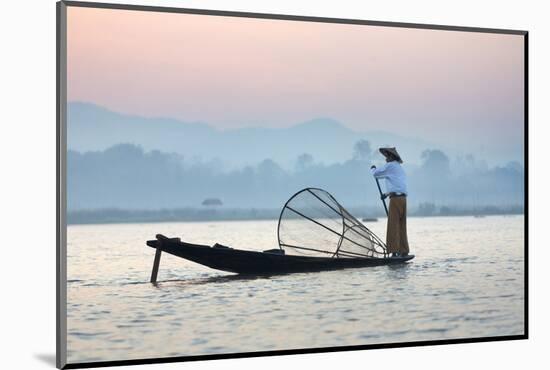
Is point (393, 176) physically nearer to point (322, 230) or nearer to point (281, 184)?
point (322, 230)

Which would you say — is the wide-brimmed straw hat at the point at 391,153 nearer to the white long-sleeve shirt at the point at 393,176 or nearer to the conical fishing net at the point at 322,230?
the white long-sleeve shirt at the point at 393,176

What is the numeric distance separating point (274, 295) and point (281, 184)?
0.83 meters

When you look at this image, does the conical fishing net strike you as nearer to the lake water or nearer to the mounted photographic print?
the mounted photographic print

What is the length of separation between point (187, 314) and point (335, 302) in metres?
1.16

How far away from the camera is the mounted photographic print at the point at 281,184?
23.5 ft

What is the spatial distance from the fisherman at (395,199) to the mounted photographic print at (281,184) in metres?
0.02

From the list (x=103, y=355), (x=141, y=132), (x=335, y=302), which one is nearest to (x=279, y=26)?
(x=141, y=132)

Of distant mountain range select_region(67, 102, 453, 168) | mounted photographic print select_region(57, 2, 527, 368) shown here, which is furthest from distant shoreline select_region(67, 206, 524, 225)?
distant mountain range select_region(67, 102, 453, 168)

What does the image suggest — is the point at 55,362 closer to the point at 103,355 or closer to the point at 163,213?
the point at 103,355

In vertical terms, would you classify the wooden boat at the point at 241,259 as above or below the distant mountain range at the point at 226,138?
below

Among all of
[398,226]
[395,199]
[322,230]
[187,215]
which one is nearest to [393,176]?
[395,199]

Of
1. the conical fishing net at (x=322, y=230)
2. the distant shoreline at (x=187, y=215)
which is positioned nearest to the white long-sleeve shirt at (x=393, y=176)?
the distant shoreline at (x=187, y=215)

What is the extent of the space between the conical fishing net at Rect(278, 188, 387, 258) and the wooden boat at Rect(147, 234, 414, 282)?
4.2 inches

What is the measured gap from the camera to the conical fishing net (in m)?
8.04
